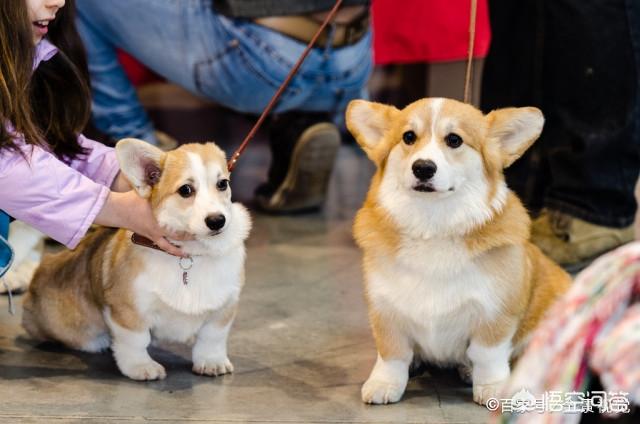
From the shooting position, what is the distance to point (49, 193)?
6.12ft

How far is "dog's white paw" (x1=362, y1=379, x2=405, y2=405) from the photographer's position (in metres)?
1.78

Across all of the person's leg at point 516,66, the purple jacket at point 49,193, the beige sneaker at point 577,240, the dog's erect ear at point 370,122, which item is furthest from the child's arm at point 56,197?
the person's leg at point 516,66

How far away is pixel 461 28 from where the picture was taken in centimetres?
340

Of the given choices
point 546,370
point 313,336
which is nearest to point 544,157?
point 313,336

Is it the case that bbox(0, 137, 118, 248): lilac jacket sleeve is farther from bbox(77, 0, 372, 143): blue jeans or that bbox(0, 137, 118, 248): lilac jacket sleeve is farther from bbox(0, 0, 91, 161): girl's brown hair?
bbox(77, 0, 372, 143): blue jeans

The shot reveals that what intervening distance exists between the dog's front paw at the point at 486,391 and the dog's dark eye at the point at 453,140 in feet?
1.44

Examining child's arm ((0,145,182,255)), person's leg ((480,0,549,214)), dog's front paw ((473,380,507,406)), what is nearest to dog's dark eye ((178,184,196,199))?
child's arm ((0,145,182,255))

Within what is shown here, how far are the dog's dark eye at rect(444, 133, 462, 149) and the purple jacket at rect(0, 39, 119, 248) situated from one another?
0.67 meters

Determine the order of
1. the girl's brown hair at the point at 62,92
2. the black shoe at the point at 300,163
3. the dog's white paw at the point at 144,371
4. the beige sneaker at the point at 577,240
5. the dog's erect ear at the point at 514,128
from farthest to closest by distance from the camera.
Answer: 1. the black shoe at the point at 300,163
2. the beige sneaker at the point at 577,240
3. the girl's brown hair at the point at 62,92
4. the dog's white paw at the point at 144,371
5. the dog's erect ear at the point at 514,128

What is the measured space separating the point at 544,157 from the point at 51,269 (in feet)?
4.81

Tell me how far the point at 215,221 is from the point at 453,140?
451mm

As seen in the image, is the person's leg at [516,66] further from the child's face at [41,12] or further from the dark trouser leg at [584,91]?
the child's face at [41,12]

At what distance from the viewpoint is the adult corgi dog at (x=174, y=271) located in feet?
5.85

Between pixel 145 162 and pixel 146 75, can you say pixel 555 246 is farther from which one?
pixel 146 75
